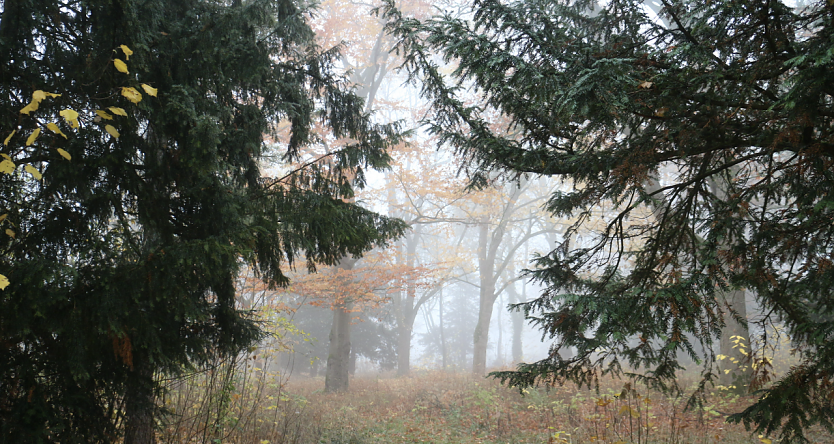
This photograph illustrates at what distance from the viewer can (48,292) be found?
3.20 m

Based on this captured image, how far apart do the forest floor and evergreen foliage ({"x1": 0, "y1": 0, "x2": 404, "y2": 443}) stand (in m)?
1.34

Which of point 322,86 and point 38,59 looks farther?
point 322,86

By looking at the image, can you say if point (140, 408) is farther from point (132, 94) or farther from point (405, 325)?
point (405, 325)

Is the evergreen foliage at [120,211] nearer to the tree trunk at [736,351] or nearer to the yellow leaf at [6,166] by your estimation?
the yellow leaf at [6,166]

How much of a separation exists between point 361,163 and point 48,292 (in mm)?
3704

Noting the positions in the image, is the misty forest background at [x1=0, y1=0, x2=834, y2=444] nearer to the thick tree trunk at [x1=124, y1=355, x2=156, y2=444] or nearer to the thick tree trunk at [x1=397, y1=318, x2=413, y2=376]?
the thick tree trunk at [x1=124, y1=355, x2=156, y2=444]

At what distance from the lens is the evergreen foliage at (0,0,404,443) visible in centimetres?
336

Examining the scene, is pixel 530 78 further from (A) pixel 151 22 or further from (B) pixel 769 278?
(A) pixel 151 22

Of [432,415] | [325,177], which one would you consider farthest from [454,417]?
[325,177]

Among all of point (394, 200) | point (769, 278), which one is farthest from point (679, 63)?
point (394, 200)

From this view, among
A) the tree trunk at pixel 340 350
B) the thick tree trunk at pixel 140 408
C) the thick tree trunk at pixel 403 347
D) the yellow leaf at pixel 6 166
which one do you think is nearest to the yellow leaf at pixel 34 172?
the yellow leaf at pixel 6 166

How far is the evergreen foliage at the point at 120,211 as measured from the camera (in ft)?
11.0

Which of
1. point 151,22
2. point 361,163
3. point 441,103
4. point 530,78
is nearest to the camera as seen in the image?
point 530,78

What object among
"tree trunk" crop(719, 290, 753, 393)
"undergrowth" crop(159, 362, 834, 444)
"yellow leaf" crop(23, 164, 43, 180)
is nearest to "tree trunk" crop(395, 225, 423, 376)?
"undergrowth" crop(159, 362, 834, 444)
